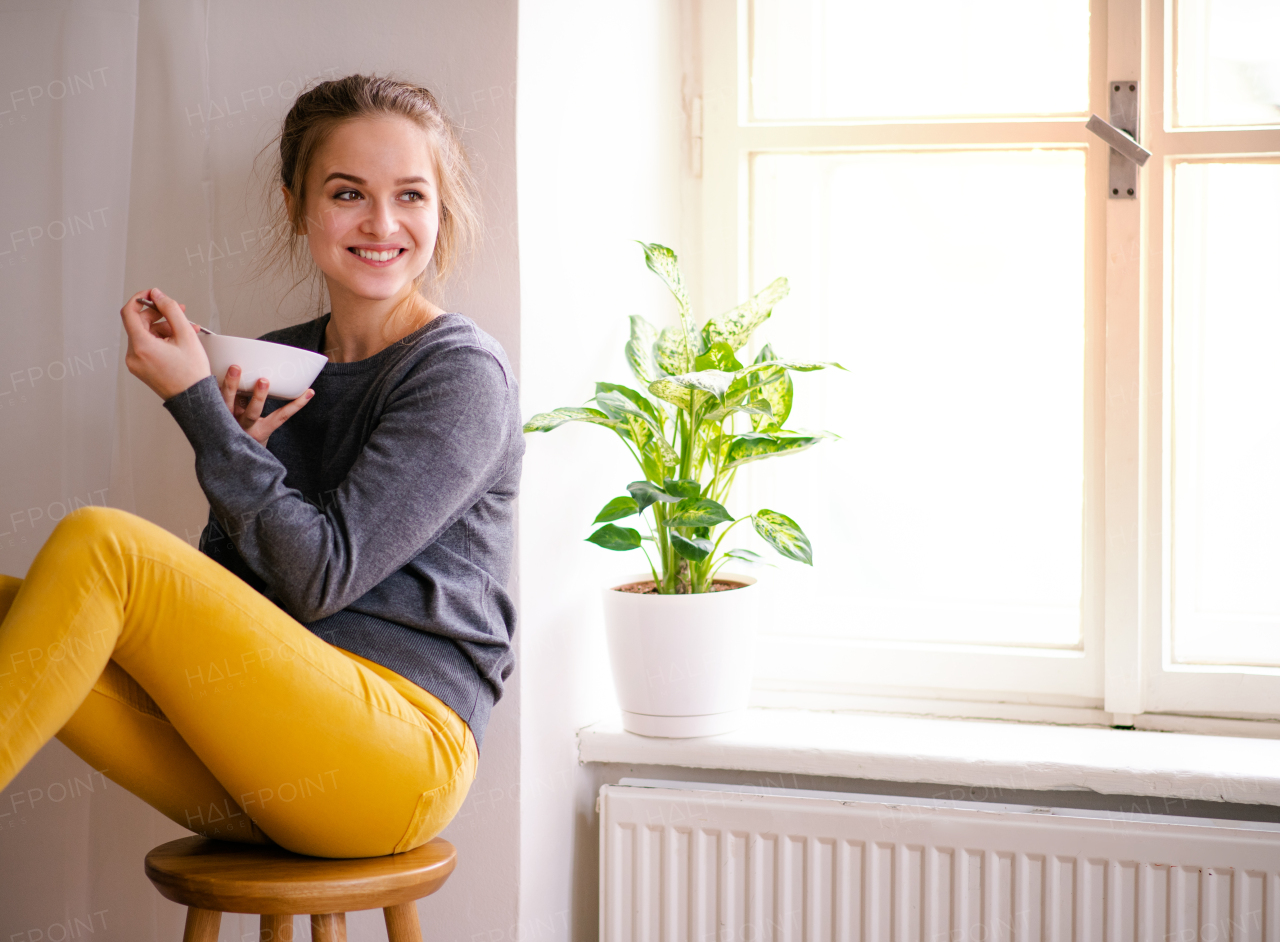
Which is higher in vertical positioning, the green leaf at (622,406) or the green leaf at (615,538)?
the green leaf at (622,406)

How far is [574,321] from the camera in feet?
4.81

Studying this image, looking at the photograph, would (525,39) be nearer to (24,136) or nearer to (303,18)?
(303,18)

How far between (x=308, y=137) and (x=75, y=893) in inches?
42.0

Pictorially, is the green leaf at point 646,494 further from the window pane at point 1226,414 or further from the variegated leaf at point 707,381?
the window pane at point 1226,414

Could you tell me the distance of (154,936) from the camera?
147 centimetres

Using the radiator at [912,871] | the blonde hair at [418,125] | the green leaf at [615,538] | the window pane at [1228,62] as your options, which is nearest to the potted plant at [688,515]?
the green leaf at [615,538]

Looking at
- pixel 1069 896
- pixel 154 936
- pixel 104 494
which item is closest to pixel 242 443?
pixel 104 494

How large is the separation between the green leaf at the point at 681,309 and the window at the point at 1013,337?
300mm

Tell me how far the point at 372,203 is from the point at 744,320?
20.8 inches

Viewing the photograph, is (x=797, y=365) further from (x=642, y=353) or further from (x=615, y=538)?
(x=615, y=538)

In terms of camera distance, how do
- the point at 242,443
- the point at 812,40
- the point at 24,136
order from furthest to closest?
the point at 812,40 → the point at 24,136 → the point at 242,443

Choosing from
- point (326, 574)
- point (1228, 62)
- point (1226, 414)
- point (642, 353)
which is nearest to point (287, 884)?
point (326, 574)

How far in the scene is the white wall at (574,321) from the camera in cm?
136

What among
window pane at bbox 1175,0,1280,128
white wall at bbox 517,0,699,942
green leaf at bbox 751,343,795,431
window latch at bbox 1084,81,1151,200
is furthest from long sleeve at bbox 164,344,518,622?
window pane at bbox 1175,0,1280,128
